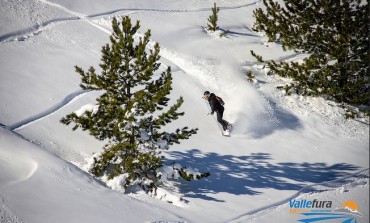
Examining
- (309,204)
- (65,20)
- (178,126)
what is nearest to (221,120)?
(178,126)

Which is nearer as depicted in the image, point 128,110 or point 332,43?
point 128,110

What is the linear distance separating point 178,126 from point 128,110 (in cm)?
497

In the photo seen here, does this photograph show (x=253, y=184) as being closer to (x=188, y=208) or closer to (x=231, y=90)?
(x=188, y=208)

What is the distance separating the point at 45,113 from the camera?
1270cm

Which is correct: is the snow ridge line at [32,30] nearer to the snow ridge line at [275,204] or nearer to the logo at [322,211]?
the snow ridge line at [275,204]

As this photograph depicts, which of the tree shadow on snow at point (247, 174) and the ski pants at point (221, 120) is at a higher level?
the ski pants at point (221, 120)

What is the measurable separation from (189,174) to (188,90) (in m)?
6.63

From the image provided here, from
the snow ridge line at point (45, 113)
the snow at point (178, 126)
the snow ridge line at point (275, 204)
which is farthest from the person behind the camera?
the snow ridge line at point (45, 113)

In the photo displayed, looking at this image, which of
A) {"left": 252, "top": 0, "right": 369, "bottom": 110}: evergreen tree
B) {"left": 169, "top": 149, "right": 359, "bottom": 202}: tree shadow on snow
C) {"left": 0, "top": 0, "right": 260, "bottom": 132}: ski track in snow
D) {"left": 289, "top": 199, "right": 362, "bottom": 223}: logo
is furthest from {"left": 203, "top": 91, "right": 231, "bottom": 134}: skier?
{"left": 252, "top": 0, "right": 369, "bottom": 110}: evergreen tree

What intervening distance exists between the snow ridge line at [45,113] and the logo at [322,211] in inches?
361

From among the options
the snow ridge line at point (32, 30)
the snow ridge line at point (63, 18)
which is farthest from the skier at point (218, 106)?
the snow ridge line at point (63, 18)

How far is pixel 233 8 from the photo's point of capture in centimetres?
2662

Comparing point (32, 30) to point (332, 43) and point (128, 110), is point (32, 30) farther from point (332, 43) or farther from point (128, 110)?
point (332, 43)

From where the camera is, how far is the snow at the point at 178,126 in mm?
9562
